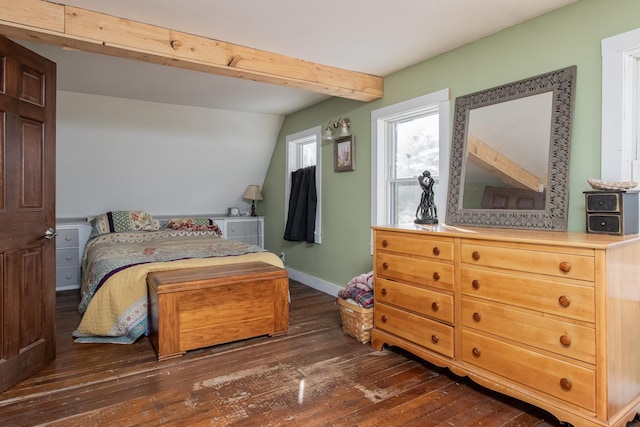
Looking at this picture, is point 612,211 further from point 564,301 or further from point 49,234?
point 49,234

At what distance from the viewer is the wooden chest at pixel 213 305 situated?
9.10ft

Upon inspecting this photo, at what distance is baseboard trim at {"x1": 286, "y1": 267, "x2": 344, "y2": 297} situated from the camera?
4.50 metres

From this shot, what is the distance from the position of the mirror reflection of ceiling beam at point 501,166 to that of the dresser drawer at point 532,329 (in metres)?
0.87

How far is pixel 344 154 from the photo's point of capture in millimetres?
4254

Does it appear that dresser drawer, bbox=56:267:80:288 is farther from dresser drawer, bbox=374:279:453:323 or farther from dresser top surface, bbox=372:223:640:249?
dresser top surface, bbox=372:223:640:249

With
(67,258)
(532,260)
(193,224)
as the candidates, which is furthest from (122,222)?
(532,260)

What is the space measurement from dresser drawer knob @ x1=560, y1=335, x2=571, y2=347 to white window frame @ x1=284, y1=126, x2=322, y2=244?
3.11 meters

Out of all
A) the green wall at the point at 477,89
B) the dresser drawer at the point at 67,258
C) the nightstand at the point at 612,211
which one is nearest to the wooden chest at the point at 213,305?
the green wall at the point at 477,89

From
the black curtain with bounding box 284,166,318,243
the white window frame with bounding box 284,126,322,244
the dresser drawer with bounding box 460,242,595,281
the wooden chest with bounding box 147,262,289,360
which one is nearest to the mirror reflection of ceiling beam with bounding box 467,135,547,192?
the dresser drawer with bounding box 460,242,595,281

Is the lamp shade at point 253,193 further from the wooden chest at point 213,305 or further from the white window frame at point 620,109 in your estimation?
the white window frame at point 620,109

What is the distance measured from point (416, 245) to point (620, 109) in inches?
53.8

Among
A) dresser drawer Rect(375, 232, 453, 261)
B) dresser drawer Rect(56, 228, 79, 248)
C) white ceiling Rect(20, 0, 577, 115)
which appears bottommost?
dresser drawer Rect(56, 228, 79, 248)

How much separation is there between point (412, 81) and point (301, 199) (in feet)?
6.90

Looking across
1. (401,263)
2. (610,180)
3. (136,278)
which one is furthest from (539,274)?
(136,278)
